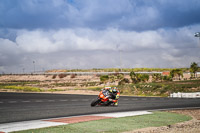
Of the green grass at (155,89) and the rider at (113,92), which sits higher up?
the rider at (113,92)

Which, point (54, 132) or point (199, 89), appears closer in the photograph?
point (54, 132)

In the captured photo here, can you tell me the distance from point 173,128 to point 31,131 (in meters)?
6.46

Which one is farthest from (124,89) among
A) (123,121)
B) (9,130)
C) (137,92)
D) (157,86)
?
(9,130)

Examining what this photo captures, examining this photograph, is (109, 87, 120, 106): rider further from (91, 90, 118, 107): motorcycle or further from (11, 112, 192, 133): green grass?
(11, 112, 192, 133): green grass

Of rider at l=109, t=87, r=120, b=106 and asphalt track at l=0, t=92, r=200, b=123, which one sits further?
rider at l=109, t=87, r=120, b=106

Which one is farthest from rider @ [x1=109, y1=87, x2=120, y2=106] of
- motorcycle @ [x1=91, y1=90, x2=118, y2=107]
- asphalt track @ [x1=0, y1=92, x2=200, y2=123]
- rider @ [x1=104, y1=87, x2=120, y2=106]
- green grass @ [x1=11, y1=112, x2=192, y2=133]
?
green grass @ [x1=11, y1=112, x2=192, y2=133]

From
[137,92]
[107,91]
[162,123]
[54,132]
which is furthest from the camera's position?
[137,92]

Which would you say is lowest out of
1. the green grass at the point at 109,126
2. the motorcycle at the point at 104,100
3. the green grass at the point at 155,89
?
the green grass at the point at 155,89

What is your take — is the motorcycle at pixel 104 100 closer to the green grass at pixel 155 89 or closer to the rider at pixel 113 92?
the rider at pixel 113 92

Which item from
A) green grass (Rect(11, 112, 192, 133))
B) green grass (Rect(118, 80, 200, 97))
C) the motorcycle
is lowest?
green grass (Rect(118, 80, 200, 97))

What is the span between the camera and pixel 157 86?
163 feet

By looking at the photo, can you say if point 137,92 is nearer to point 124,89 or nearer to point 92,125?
point 124,89

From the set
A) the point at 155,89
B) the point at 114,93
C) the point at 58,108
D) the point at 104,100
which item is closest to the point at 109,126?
the point at 114,93

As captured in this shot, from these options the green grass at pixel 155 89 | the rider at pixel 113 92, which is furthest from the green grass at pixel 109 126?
the green grass at pixel 155 89
